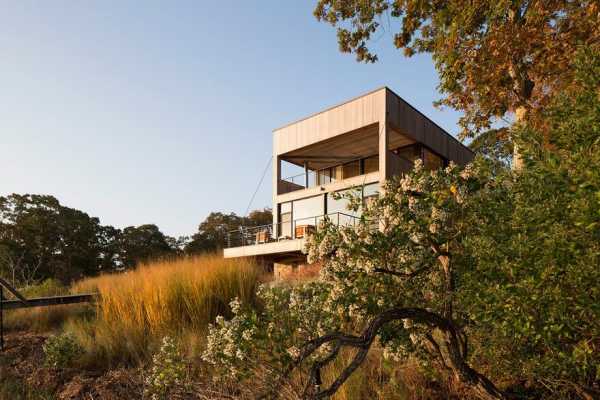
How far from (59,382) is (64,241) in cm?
2952

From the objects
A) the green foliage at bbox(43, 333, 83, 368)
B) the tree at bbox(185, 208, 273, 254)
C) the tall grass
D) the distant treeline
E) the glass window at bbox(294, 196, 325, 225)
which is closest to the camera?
the green foliage at bbox(43, 333, 83, 368)

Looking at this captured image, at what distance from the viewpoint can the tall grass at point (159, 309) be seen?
5.93 meters

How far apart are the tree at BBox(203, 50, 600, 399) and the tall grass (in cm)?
289

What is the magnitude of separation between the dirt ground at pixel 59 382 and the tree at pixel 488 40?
6.96 metres

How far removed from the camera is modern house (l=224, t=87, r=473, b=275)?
14.8 m

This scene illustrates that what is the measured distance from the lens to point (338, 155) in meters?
19.4

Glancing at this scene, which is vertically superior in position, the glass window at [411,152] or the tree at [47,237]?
the glass window at [411,152]

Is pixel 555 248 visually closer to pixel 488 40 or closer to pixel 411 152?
pixel 488 40

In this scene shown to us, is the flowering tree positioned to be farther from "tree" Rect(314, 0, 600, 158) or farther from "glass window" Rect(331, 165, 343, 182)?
"glass window" Rect(331, 165, 343, 182)

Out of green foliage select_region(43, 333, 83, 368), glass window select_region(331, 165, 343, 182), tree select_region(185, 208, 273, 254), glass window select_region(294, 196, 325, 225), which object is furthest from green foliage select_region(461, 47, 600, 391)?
tree select_region(185, 208, 273, 254)

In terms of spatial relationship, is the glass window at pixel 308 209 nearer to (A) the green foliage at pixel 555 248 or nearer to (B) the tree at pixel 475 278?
(B) the tree at pixel 475 278

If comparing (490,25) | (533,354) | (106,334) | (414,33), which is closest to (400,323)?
(533,354)

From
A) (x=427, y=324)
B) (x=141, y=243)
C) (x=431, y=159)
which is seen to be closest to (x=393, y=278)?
(x=427, y=324)

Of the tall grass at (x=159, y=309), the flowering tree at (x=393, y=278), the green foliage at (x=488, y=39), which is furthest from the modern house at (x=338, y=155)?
the flowering tree at (x=393, y=278)
